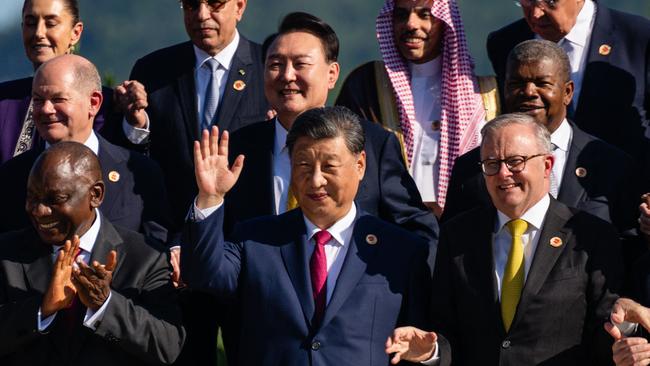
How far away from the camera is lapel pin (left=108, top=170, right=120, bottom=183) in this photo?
6.77 metres

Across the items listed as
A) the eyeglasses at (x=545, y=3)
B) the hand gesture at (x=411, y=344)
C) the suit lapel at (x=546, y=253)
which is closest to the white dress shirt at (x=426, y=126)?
the eyeglasses at (x=545, y=3)

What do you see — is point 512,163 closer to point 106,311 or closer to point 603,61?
point 603,61

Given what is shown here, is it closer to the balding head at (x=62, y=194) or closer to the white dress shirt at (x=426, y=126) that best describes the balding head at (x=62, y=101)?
the balding head at (x=62, y=194)

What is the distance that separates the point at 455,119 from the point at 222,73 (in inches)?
42.9

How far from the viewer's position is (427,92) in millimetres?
7500

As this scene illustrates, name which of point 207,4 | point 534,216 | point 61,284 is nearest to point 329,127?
point 534,216

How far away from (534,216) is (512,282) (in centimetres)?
28

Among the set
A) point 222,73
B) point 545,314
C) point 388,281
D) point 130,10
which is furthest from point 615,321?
point 130,10

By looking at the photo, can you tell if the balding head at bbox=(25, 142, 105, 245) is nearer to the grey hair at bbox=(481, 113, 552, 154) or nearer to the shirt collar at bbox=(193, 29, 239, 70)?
the shirt collar at bbox=(193, 29, 239, 70)

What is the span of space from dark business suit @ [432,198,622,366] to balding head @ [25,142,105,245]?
1380mm

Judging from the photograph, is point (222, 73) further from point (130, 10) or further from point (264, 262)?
point (130, 10)

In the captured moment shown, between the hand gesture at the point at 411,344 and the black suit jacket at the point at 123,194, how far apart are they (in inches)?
52.1

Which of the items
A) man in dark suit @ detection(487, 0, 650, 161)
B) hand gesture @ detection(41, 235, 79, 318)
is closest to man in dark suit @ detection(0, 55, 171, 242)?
hand gesture @ detection(41, 235, 79, 318)

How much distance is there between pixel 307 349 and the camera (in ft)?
19.9
